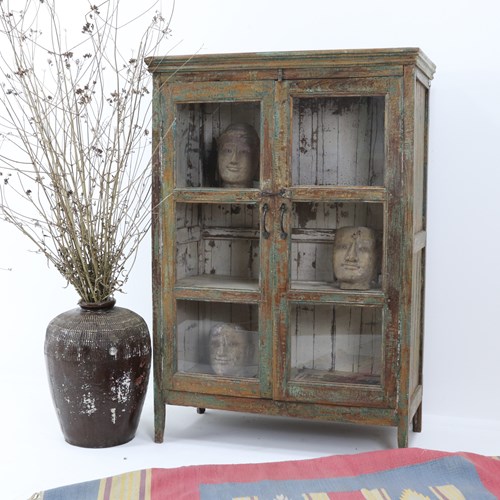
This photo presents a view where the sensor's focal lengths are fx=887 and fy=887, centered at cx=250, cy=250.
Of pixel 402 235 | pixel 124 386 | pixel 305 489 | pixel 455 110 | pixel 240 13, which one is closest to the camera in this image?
pixel 305 489

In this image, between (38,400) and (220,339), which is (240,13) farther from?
(38,400)

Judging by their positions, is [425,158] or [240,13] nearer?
[425,158]

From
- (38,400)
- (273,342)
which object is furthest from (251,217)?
(38,400)

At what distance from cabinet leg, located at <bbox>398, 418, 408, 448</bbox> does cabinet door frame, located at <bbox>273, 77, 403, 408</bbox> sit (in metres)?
0.08

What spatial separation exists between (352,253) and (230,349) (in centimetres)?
61

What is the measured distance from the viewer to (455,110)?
3.73 meters

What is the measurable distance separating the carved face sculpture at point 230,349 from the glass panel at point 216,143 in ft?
1.86

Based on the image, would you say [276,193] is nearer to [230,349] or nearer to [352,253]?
[352,253]

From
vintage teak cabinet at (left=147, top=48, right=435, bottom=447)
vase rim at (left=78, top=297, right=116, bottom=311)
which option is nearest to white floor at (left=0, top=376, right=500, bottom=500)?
vintage teak cabinet at (left=147, top=48, right=435, bottom=447)

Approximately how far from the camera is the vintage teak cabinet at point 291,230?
323cm

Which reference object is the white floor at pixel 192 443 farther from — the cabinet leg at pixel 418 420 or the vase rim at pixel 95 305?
the vase rim at pixel 95 305

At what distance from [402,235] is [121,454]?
53.5 inches

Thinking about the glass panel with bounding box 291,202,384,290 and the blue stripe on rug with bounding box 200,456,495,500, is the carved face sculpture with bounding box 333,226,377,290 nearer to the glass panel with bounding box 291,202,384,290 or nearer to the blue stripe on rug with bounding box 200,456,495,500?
the glass panel with bounding box 291,202,384,290

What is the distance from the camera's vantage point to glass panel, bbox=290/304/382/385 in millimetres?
3324
